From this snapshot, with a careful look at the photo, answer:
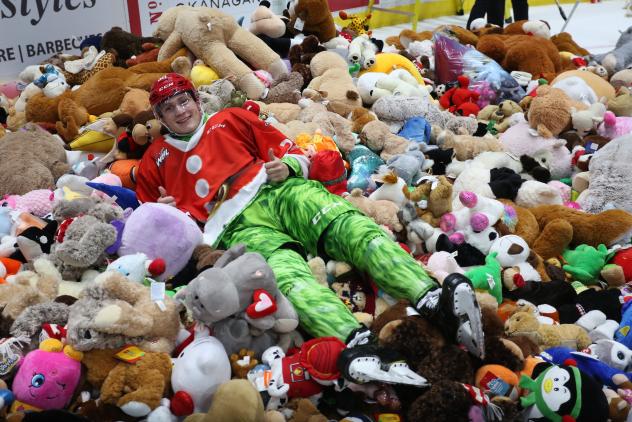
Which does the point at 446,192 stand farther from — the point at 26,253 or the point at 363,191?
the point at 26,253

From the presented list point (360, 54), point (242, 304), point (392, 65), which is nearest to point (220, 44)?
point (360, 54)

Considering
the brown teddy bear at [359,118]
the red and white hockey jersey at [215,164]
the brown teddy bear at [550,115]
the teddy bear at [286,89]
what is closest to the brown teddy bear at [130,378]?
the red and white hockey jersey at [215,164]

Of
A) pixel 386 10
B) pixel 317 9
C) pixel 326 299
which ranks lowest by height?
pixel 386 10

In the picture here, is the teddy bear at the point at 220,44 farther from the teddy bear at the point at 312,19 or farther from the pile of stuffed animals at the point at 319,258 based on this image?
the teddy bear at the point at 312,19

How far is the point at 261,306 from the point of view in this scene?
1.52 m

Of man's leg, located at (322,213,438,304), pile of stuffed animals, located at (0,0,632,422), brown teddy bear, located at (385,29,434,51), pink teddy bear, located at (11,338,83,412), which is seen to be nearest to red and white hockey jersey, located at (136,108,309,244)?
pile of stuffed animals, located at (0,0,632,422)

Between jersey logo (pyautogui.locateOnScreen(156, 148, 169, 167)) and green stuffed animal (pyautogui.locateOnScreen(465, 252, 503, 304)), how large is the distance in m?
1.15

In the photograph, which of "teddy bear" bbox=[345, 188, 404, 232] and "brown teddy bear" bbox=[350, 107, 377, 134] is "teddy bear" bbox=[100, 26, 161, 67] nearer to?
"brown teddy bear" bbox=[350, 107, 377, 134]

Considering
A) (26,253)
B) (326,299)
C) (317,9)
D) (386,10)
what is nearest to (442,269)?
(326,299)

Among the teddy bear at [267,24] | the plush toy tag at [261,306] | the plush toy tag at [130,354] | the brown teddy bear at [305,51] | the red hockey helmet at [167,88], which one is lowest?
the plush toy tag at [130,354]

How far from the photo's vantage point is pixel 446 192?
7.11 feet

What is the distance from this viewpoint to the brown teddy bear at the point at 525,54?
3.75 meters

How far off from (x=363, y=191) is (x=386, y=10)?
4.31 m

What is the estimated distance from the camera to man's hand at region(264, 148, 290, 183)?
209cm
